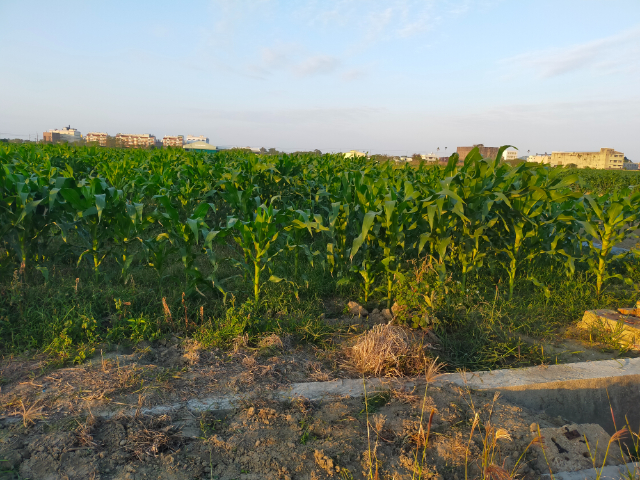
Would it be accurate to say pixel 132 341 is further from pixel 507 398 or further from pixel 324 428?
pixel 507 398

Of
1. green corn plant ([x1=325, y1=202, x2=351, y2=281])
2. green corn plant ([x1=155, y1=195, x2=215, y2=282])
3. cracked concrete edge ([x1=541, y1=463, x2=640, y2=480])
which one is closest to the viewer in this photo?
cracked concrete edge ([x1=541, y1=463, x2=640, y2=480])

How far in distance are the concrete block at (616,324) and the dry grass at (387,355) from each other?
6.22ft

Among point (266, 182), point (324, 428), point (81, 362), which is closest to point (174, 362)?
point (81, 362)

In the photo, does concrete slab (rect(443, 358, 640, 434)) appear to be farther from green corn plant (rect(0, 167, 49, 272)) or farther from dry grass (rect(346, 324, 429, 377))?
green corn plant (rect(0, 167, 49, 272))

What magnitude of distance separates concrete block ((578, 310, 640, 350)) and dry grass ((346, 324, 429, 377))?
6.22ft

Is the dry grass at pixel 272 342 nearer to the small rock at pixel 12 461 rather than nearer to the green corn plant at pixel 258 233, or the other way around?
the green corn plant at pixel 258 233

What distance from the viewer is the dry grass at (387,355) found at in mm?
2857

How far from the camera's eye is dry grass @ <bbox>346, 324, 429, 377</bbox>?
2.86m

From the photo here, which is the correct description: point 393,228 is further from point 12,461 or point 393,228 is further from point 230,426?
point 12,461

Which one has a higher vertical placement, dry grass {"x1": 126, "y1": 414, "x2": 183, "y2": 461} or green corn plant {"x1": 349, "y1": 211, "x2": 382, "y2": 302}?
green corn plant {"x1": 349, "y1": 211, "x2": 382, "y2": 302}

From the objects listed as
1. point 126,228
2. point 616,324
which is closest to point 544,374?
point 616,324

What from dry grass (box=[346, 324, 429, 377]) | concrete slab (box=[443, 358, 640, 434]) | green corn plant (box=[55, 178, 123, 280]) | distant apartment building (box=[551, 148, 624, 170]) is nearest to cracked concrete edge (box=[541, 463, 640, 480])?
concrete slab (box=[443, 358, 640, 434])

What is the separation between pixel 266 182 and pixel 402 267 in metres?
3.38

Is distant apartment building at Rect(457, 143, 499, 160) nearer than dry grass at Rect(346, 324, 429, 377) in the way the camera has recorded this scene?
No
